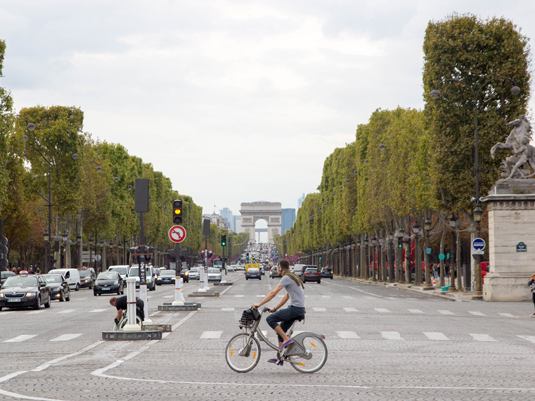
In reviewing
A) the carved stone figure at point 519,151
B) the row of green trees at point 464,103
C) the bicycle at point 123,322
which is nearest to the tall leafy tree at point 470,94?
the row of green trees at point 464,103

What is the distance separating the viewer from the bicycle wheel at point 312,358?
12.7 m

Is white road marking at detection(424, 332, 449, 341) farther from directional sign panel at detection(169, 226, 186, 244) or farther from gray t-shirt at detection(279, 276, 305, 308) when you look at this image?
directional sign panel at detection(169, 226, 186, 244)

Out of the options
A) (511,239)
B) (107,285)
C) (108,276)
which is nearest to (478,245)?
(511,239)

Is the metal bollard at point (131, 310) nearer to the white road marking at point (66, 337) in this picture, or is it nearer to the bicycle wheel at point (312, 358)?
the white road marking at point (66, 337)

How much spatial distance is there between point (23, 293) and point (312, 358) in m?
22.9

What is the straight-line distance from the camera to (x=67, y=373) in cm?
1268

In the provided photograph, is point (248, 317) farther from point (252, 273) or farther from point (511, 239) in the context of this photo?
point (252, 273)

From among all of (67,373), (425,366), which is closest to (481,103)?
(425,366)

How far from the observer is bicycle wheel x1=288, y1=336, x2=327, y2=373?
41.6 feet

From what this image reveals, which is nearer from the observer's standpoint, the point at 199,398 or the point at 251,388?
the point at 199,398

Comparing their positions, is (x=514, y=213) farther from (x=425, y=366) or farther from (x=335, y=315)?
(x=425, y=366)

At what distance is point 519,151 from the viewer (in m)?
39.1

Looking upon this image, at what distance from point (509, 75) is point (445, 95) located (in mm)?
3400

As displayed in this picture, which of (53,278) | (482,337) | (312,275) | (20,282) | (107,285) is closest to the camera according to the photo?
(482,337)
